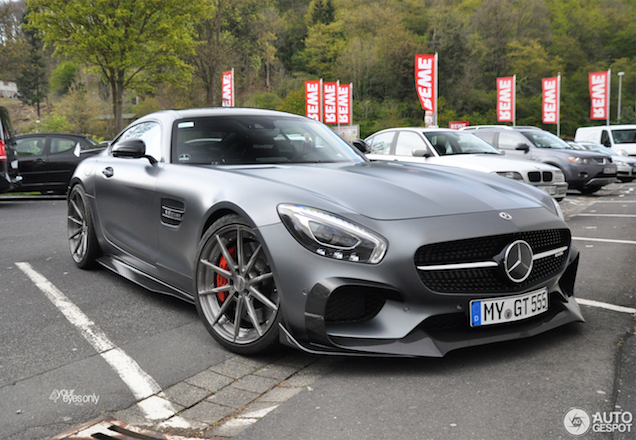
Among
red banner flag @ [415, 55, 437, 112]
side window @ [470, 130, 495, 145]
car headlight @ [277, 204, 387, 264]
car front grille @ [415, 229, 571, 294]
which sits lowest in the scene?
car front grille @ [415, 229, 571, 294]

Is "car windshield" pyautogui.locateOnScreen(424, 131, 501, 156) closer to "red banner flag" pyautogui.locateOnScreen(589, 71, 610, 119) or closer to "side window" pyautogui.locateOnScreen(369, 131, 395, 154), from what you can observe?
"side window" pyautogui.locateOnScreen(369, 131, 395, 154)

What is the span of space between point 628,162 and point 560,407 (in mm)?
19483

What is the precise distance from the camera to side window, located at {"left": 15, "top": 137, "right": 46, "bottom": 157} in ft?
42.7

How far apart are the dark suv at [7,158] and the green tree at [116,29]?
36.0 ft

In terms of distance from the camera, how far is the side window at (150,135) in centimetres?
437

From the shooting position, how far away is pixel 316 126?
480 cm

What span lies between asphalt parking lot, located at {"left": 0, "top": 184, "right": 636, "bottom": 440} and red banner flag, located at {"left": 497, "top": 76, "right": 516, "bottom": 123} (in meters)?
37.2

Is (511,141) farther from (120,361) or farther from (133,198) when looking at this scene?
(120,361)

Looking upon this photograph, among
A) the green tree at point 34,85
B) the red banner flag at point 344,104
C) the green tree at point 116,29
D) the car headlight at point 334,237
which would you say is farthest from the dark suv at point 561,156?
the green tree at point 34,85

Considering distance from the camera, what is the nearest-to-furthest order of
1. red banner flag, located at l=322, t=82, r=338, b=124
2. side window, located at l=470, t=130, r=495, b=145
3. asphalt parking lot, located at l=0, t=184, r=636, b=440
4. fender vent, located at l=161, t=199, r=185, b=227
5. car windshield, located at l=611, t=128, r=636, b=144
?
asphalt parking lot, located at l=0, t=184, r=636, b=440
fender vent, located at l=161, t=199, r=185, b=227
side window, located at l=470, t=130, r=495, b=145
car windshield, located at l=611, t=128, r=636, b=144
red banner flag, located at l=322, t=82, r=338, b=124

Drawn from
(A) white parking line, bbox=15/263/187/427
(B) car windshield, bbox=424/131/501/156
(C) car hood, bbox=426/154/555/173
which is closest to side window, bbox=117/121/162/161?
(A) white parking line, bbox=15/263/187/427

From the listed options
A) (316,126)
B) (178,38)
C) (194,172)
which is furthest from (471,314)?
(178,38)

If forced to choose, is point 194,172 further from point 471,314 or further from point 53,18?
point 53,18

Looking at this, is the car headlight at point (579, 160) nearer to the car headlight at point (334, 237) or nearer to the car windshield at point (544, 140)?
the car windshield at point (544, 140)
